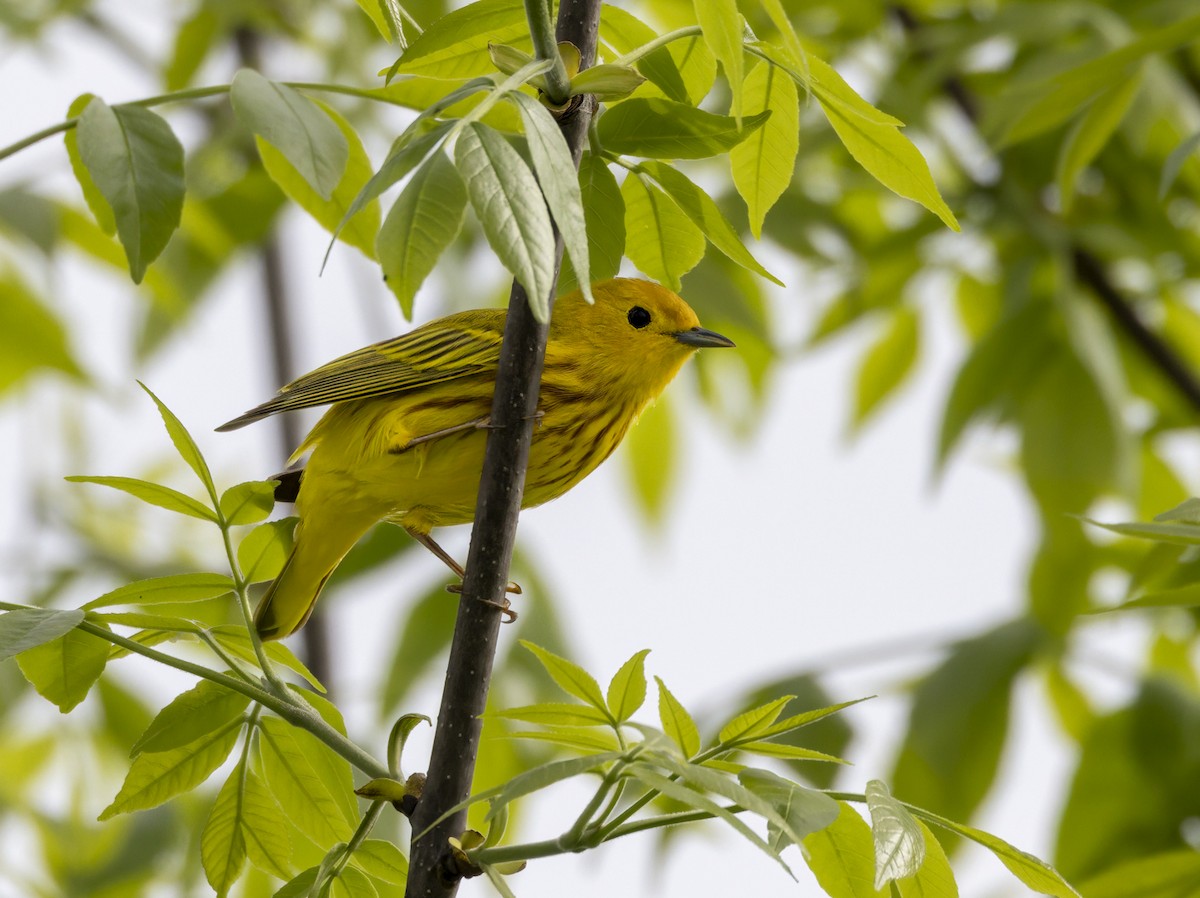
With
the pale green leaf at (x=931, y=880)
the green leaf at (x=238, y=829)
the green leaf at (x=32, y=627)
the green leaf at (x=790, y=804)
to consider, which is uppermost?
the green leaf at (x=32, y=627)

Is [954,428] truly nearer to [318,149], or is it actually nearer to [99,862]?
[318,149]

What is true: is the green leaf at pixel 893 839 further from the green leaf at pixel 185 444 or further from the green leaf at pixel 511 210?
the green leaf at pixel 185 444

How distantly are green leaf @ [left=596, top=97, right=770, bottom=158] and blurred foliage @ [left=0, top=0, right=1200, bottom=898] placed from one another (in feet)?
3.98

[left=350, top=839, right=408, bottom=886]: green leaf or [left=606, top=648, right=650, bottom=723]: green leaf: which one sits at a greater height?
[left=606, top=648, right=650, bottom=723]: green leaf

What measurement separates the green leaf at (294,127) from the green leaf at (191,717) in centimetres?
56

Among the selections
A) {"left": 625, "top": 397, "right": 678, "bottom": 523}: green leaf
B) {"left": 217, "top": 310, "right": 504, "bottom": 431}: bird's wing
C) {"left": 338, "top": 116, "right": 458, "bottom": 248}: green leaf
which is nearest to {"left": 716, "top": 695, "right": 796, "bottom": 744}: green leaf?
{"left": 338, "top": 116, "right": 458, "bottom": 248}: green leaf

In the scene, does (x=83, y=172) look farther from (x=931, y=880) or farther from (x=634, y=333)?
(x=634, y=333)

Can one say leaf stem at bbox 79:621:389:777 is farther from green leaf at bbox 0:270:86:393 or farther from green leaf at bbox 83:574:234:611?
green leaf at bbox 0:270:86:393

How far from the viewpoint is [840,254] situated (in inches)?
137

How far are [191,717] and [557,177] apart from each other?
2.47 ft

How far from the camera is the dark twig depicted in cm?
335

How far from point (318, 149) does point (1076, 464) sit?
212cm

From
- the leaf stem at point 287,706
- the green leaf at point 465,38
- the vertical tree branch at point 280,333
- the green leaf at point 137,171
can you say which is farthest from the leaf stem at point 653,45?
the vertical tree branch at point 280,333

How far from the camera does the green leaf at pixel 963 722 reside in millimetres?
3084
